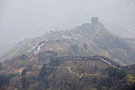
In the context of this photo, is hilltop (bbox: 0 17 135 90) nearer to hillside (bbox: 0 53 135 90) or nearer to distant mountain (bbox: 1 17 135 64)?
hillside (bbox: 0 53 135 90)

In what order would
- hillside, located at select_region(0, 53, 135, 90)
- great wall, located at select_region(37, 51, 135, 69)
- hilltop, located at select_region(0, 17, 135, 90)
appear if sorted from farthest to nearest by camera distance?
great wall, located at select_region(37, 51, 135, 69)
hillside, located at select_region(0, 53, 135, 90)
hilltop, located at select_region(0, 17, 135, 90)

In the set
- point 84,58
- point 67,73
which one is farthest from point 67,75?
point 84,58

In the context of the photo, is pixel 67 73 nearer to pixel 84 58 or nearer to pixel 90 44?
pixel 84 58

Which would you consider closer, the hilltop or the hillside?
the hilltop

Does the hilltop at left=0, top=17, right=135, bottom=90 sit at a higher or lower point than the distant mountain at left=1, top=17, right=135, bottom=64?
lower

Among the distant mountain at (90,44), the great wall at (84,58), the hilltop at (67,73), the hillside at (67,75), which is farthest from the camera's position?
the distant mountain at (90,44)

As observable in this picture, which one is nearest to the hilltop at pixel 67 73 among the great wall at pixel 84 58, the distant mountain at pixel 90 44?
the great wall at pixel 84 58

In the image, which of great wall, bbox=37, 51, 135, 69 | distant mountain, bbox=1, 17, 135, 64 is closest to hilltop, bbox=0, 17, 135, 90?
great wall, bbox=37, 51, 135, 69

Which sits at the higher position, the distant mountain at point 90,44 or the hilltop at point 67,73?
the distant mountain at point 90,44

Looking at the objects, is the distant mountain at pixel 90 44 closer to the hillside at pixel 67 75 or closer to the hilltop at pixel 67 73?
the hilltop at pixel 67 73

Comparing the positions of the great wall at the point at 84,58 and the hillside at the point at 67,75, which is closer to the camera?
the hillside at the point at 67,75

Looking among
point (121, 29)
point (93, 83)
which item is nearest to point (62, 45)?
point (93, 83)

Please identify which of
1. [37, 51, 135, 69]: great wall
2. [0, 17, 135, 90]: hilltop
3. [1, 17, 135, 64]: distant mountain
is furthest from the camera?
[1, 17, 135, 64]: distant mountain

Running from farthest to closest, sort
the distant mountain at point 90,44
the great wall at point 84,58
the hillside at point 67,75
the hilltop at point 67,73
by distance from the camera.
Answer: the distant mountain at point 90,44 < the great wall at point 84,58 < the hillside at point 67,75 < the hilltop at point 67,73
